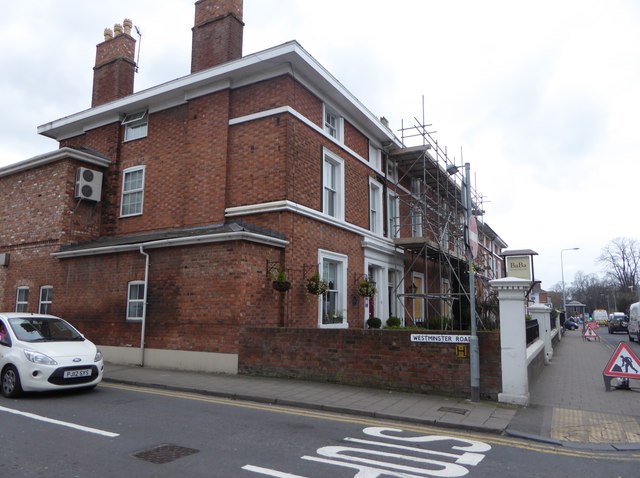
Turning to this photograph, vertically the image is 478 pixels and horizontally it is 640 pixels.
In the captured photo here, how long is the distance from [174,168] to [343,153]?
5531 millimetres

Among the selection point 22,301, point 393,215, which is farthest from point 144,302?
point 393,215

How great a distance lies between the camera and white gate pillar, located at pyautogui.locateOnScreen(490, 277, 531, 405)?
828 centimetres

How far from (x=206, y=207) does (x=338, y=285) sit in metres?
4.76

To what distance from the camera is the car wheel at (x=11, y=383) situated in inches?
324

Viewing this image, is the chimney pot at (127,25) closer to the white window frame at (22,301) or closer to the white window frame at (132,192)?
the white window frame at (132,192)

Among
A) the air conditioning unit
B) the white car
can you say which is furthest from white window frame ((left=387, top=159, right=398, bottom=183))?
the white car

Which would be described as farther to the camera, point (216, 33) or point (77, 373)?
point (216, 33)

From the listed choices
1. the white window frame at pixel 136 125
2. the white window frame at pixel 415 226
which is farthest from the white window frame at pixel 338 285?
the white window frame at pixel 136 125

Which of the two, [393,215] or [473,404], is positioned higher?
[393,215]

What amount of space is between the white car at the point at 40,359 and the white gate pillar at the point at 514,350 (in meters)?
7.48

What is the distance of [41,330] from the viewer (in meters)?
9.32

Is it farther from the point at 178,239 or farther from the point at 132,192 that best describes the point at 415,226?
the point at 178,239

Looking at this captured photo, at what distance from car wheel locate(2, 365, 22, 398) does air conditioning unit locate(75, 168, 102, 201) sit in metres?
8.58

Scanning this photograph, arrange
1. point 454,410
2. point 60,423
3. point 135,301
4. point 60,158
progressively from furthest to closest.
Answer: point 60,158 < point 135,301 < point 454,410 < point 60,423
